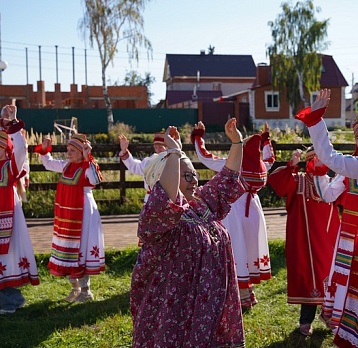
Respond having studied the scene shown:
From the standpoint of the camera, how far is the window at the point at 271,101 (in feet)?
143

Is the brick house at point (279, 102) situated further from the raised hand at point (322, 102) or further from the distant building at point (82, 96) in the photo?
the raised hand at point (322, 102)

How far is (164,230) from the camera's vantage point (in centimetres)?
326

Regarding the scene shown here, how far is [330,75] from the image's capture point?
147 feet

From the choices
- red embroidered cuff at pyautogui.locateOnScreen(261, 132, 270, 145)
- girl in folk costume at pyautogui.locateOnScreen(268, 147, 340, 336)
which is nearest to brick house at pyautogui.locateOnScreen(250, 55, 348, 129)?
red embroidered cuff at pyautogui.locateOnScreen(261, 132, 270, 145)

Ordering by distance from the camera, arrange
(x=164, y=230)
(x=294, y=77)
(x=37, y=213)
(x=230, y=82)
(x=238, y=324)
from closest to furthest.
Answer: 1. (x=164, y=230)
2. (x=238, y=324)
3. (x=37, y=213)
4. (x=294, y=77)
5. (x=230, y=82)

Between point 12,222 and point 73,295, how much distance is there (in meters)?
1.13

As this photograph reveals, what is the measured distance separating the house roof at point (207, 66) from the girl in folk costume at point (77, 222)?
55.9 m

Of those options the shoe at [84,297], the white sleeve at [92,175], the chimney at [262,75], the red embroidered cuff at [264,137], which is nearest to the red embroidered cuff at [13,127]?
the white sleeve at [92,175]

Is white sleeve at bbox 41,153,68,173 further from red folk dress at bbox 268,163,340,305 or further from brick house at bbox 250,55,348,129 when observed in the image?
brick house at bbox 250,55,348,129

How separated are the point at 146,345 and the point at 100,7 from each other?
29623mm

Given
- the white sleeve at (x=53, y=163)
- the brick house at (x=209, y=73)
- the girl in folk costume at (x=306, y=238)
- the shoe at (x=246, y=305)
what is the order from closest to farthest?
the girl in folk costume at (x=306, y=238)
the shoe at (x=246, y=305)
the white sleeve at (x=53, y=163)
the brick house at (x=209, y=73)

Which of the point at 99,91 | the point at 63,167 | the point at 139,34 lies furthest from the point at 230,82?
the point at 63,167

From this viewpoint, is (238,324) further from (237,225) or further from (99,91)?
(99,91)

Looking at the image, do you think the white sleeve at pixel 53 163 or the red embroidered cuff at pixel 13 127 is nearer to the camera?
the red embroidered cuff at pixel 13 127
